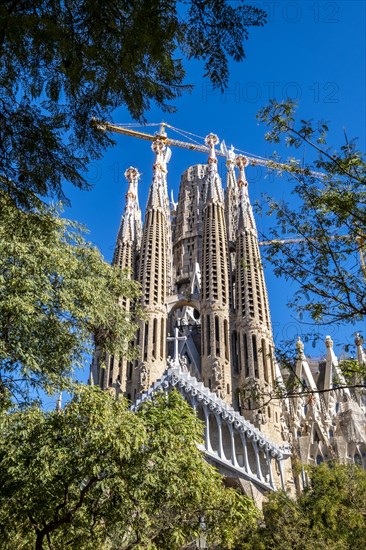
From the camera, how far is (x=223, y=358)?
105 feet

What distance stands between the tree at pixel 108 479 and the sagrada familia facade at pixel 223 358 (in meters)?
15.7

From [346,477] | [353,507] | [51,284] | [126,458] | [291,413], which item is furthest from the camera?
[291,413]

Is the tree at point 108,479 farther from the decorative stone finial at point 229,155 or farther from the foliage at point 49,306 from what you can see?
the decorative stone finial at point 229,155

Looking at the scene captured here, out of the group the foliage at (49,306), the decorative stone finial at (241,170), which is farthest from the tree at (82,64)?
the decorative stone finial at (241,170)

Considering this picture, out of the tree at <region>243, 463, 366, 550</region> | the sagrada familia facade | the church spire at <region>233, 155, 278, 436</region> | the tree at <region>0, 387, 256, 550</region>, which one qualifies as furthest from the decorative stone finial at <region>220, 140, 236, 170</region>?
the tree at <region>0, 387, 256, 550</region>

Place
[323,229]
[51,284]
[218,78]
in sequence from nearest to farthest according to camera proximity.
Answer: [218,78] → [323,229] → [51,284]

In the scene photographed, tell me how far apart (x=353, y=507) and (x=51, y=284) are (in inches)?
509

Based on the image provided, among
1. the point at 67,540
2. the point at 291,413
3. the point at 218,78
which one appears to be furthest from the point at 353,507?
the point at 291,413

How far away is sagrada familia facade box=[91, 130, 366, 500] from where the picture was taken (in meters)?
26.8

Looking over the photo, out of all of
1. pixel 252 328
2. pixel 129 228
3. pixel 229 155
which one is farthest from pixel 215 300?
pixel 229 155

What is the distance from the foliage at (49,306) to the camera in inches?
356

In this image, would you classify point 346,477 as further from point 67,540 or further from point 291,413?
point 291,413

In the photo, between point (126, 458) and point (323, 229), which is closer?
point (323, 229)

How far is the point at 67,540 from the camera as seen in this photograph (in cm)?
938
